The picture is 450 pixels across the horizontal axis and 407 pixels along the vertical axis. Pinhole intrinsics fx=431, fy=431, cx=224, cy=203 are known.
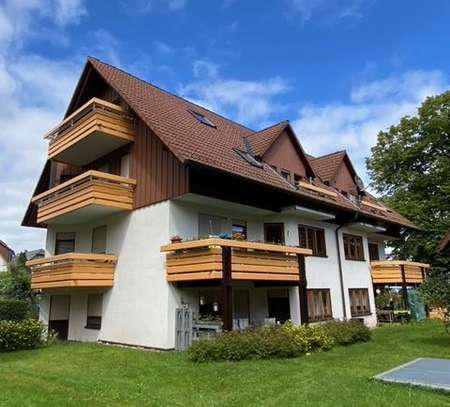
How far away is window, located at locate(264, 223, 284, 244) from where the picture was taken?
59.1 ft

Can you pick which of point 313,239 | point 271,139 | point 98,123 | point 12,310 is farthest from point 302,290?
point 12,310

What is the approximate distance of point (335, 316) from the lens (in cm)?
1950

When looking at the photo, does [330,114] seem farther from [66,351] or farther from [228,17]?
[66,351]

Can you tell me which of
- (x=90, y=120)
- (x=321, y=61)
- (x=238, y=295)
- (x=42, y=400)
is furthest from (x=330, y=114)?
(x=42, y=400)

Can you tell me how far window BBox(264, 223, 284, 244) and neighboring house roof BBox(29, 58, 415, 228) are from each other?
1.78m

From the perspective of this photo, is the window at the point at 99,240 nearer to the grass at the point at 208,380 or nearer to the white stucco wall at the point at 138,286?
the white stucco wall at the point at 138,286

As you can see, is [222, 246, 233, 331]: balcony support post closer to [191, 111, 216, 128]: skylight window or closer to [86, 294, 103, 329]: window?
[86, 294, 103, 329]: window

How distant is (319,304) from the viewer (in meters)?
18.7

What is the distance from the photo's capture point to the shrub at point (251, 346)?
1128 cm

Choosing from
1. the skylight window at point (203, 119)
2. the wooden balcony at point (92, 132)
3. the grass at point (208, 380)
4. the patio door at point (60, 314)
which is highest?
the skylight window at point (203, 119)

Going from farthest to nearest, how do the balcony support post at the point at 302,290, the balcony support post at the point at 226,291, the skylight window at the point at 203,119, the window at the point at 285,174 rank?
1. the skylight window at the point at 203,119
2. the window at the point at 285,174
3. the balcony support post at the point at 302,290
4. the balcony support post at the point at 226,291

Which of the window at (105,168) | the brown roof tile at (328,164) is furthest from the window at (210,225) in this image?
the brown roof tile at (328,164)

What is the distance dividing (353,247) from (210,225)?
9.82 meters

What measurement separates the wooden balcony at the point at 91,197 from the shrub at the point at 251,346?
6.75m
